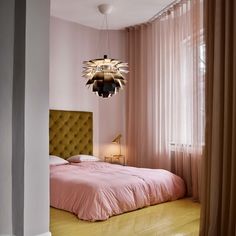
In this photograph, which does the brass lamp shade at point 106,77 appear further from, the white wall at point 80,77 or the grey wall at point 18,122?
the white wall at point 80,77

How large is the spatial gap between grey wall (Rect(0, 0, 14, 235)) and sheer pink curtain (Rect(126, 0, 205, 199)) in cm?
257

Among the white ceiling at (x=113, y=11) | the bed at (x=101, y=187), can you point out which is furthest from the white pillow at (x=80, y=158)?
the white ceiling at (x=113, y=11)

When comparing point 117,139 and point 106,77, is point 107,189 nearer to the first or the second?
point 106,77

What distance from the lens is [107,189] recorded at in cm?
336

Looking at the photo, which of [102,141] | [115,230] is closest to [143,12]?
[102,141]

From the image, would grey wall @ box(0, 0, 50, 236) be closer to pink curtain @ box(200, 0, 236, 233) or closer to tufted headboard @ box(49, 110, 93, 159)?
pink curtain @ box(200, 0, 236, 233)

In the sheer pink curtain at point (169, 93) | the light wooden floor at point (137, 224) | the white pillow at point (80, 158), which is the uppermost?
the sheer pink curtain at point (169, 93)

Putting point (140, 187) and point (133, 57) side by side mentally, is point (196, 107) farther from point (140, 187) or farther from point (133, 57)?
point (133, 57)

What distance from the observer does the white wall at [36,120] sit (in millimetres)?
2631

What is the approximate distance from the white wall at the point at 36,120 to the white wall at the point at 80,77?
7.53ft

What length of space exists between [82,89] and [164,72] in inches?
59.1

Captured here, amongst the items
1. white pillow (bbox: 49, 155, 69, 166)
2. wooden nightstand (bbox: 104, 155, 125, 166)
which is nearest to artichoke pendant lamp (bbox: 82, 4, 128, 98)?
white pillow (bbox: 49, 155, 69, 166)

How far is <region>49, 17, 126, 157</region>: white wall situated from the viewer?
5.10 metres

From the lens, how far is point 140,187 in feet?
12.1
